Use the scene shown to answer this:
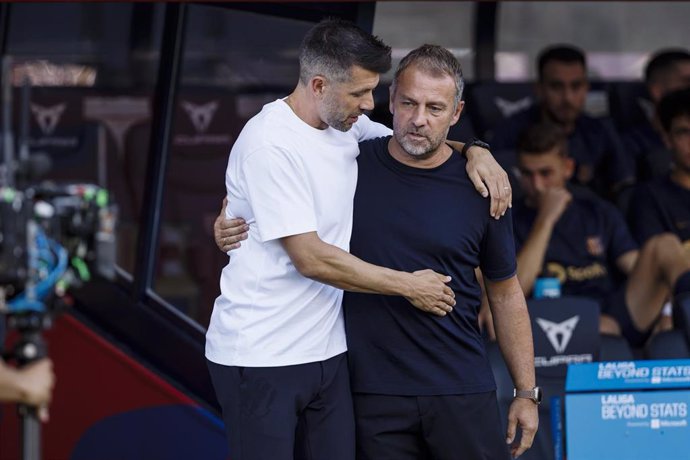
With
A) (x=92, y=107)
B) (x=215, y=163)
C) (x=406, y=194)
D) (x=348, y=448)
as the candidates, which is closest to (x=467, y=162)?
(x=406, y=194)

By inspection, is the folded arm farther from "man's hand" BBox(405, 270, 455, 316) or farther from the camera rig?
the camera rig

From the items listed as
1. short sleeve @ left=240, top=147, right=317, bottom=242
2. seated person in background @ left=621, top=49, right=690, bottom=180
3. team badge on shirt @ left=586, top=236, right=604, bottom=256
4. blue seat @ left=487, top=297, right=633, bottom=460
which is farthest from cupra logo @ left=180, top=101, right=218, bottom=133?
seated person in background @ left=621, top=49, right=690, bottom=180

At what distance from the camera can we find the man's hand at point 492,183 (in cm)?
388

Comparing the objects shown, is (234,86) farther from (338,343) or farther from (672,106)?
(338,343)

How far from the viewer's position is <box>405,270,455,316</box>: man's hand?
3713mm

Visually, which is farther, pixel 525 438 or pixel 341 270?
pixel 525 438

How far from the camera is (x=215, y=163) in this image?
5781 mm

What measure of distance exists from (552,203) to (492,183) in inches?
87.9

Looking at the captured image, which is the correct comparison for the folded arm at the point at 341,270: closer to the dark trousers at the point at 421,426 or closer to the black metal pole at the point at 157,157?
the dark trousers at the point at 421,426

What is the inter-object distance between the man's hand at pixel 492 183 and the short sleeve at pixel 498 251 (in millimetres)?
38

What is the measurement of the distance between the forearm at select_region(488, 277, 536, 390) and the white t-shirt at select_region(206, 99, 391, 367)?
19.7 inches

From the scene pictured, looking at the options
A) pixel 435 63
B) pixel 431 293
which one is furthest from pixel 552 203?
pixel 431 293

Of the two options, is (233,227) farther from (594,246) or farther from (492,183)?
(594,246)

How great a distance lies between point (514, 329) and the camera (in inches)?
159
